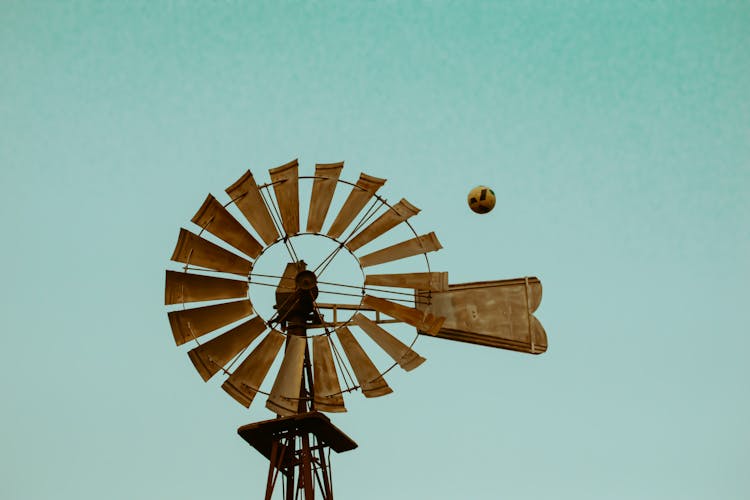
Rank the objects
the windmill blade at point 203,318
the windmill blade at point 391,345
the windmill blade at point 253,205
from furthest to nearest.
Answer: the windmill blade at point 253,205 < the windmill blade at point 391,345 < the windmill blade at point 203,318

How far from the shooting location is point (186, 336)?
10578mm

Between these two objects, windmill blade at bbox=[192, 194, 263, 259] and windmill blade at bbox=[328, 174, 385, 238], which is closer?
windmill blade at bbox=[192, 194, 263, 259]

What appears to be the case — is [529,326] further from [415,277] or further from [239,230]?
[239,230]

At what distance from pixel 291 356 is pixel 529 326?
2.60 metres

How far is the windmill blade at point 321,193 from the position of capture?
11.1m

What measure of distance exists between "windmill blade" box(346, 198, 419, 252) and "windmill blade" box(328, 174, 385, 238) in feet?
0.62

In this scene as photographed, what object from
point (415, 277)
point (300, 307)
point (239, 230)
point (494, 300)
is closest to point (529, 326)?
point (494, 300)

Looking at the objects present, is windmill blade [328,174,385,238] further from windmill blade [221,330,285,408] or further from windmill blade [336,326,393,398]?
windmill blade [221,330,285,408]

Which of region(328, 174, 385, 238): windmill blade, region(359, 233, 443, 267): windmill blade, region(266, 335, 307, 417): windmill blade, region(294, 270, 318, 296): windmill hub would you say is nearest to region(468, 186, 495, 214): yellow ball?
region(359, 233, 443, 267): windmill blade

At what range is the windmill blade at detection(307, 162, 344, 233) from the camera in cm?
1107

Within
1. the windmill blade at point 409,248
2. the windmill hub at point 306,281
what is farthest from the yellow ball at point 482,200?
the windmill hub at point 306,281

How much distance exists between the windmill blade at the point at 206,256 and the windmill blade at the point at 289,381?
91cm

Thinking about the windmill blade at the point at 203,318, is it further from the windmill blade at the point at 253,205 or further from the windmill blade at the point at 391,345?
the windmill blade at the point at 391,345

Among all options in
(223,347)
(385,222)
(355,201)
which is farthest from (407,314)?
(223,347)
